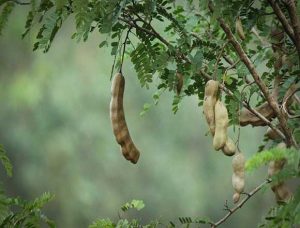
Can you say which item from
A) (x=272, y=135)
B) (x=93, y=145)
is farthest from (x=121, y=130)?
(x=93, y=145)

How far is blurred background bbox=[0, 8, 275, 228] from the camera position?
6195 mm

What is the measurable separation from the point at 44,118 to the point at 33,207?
506 cm

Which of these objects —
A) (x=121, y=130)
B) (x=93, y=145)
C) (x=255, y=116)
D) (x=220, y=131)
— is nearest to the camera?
(x=220, y=131)

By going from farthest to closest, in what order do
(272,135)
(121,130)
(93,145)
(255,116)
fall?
(93,145), (272,135), (255,116), (121,130)

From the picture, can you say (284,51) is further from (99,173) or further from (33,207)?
(99,173)

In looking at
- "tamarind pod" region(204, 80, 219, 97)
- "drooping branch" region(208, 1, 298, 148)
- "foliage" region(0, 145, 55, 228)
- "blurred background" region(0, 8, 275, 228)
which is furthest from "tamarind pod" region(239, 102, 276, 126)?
"blurred background" region(0, 8, 275, 228)

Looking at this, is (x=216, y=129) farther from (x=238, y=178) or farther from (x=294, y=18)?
(x=294, y=18)

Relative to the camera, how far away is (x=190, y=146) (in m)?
6.59

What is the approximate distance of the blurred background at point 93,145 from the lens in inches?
244

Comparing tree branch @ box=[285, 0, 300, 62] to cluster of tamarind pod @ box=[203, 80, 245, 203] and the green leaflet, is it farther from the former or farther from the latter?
the green leaflet

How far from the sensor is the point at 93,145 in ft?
20.6

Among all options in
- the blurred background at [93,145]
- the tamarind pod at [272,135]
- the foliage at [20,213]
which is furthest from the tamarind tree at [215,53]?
the blurred background at [93,145]

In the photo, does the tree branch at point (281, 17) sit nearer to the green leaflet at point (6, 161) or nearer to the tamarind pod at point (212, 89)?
the tamarind pod at point (212, 89)

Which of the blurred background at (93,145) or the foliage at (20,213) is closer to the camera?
the foliage at (20,213)
